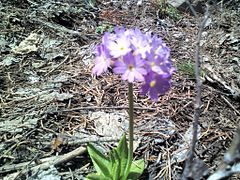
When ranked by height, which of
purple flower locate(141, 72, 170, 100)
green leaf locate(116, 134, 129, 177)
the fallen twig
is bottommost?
the fallen twig

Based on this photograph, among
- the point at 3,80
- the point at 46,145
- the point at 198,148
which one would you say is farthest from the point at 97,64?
the point at 3,80

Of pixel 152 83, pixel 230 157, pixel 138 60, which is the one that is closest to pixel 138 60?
pixel 138 60

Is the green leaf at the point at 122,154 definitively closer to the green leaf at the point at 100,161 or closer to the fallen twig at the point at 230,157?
the green leaf at the point at 100,161

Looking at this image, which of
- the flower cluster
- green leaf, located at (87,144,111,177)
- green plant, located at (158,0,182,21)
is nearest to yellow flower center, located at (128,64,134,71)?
the flower cluster

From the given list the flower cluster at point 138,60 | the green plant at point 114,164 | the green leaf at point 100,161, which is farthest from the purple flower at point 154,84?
the green leaf at point 100,161

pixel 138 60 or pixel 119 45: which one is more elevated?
pixel 119 45

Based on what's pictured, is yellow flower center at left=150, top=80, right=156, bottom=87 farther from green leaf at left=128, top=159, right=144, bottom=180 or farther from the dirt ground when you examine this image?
green leaf at left=128, top=159, right=144, bottom=180

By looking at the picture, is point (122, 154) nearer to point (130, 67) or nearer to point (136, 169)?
point (136, 169)

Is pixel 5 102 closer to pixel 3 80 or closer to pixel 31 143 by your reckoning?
pixel 3 80
